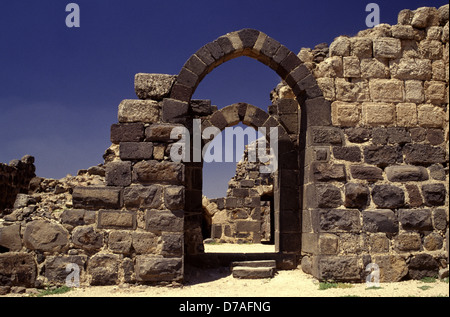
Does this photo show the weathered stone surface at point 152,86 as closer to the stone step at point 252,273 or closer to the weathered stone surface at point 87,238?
the weathered stone surface at point 87,238

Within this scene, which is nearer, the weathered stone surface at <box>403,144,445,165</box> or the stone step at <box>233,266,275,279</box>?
the weathered stone surface at <box>403,144,445,165</box>

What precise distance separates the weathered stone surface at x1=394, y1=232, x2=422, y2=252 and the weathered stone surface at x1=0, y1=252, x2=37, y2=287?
5151 millimetres

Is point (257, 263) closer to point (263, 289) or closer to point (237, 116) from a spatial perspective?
point (263, 289)

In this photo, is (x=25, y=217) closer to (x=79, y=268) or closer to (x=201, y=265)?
(x=79, y=268)

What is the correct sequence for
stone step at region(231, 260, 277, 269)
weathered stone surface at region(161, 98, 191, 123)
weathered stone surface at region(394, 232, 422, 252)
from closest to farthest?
1. weathered stone surface at region(394, 232, 422, 252)
2. weathered stone surface at region(161, 98, 191, 123)
3. stone step at region(231, 260, 277, 269)

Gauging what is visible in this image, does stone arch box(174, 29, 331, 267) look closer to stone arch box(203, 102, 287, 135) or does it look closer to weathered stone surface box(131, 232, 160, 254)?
stone arch box(203, 102, 287, 135)

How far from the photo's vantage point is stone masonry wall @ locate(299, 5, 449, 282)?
550 cm

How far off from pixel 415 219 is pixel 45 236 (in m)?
5.30

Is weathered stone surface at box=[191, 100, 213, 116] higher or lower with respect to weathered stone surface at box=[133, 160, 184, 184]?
higher

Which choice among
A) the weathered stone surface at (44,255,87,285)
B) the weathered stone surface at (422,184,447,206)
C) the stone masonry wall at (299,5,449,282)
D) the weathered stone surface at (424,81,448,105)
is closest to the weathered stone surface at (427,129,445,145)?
the stone masonry wall at (299,5,449,282)

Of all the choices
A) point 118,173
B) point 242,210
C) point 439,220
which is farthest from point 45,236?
point 242,210

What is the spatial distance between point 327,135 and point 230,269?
2.75 meters

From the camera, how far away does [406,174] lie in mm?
5656

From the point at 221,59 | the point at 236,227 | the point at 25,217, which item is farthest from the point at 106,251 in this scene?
the point at 236,227
